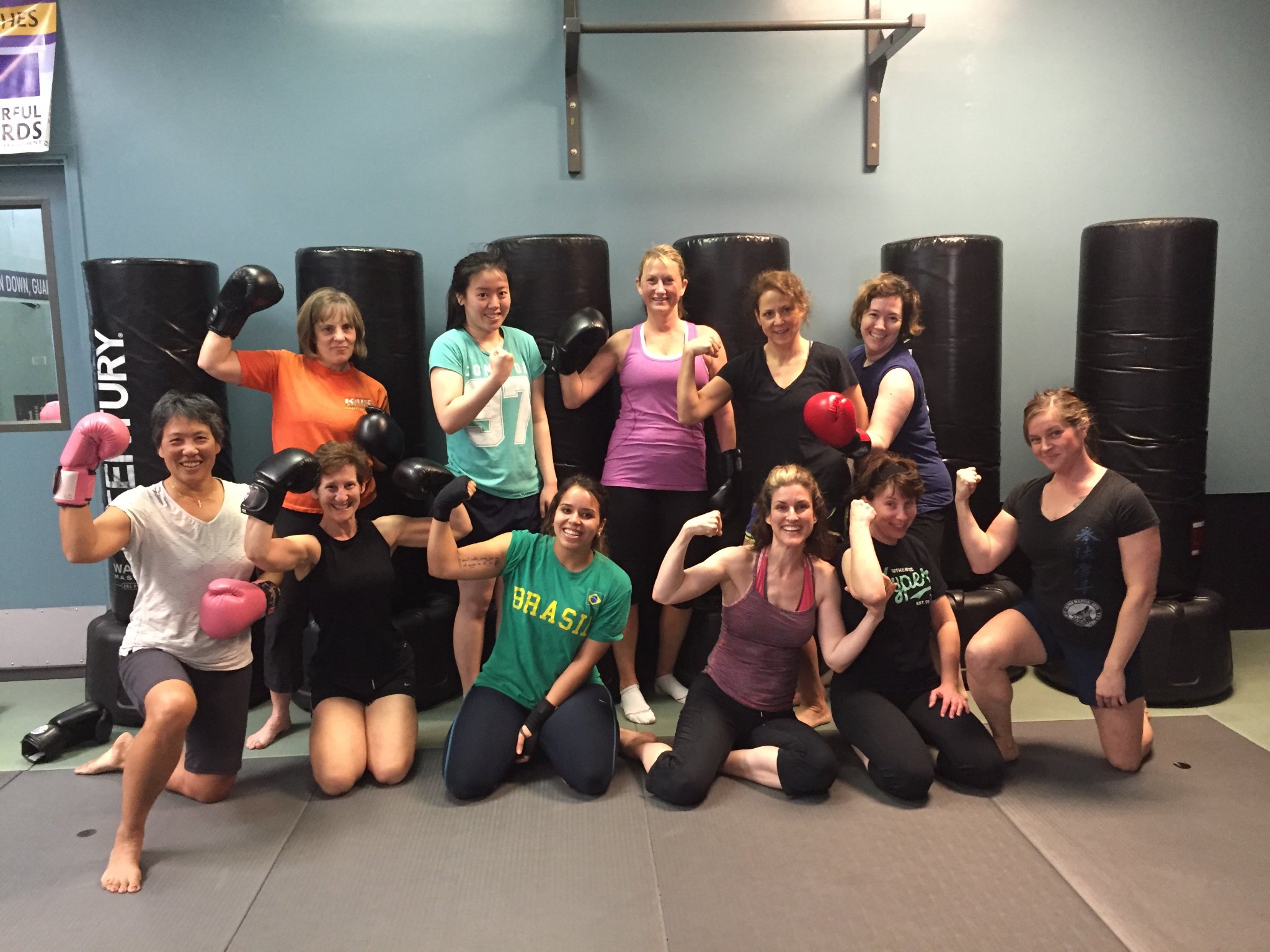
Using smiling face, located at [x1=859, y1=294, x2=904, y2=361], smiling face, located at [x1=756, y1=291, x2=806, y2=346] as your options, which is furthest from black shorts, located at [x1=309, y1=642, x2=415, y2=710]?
smiling face, located at [x1=859, y1=294, x2=904, y2=361]

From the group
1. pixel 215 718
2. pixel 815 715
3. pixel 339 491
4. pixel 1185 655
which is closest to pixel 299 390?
pixel 339 491

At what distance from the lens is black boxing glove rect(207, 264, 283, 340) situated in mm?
2977

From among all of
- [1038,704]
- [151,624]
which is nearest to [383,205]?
[151,624]

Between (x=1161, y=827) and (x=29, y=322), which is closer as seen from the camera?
(x=1161, y=827)

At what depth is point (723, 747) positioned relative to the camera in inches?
109

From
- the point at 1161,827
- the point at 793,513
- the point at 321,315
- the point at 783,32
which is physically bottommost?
the point at 1161,827

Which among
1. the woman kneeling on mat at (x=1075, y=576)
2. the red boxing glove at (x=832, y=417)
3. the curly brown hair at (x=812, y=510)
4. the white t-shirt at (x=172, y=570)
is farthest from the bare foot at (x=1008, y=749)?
the white t-shirt at (x=172, y=570)

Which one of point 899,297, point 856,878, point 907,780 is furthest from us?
point 899,297

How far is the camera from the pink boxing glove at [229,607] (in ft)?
8.06

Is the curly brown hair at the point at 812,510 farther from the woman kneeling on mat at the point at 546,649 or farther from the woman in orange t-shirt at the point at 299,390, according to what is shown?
the woman in orange t-shirt at the point at 299,390

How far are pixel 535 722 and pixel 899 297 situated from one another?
6.38 ft

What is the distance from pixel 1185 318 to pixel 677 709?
8.07 ft

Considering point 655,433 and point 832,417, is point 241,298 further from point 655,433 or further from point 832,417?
point 832,417

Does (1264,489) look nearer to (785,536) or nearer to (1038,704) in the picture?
(1038,704)
